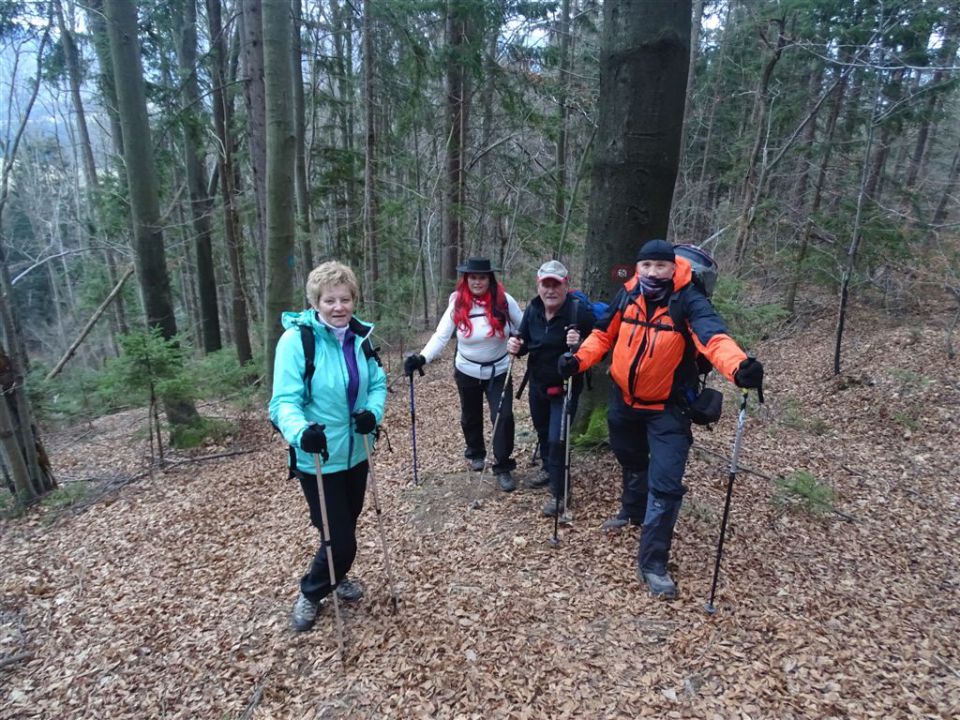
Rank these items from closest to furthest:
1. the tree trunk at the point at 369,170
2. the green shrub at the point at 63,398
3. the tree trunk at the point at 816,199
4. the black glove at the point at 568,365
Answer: the black glove at the point at 568,365, the green shrub at the point at 63,398, the tree trunk at the point at 369,170, the tree trunk at the point at 816,199

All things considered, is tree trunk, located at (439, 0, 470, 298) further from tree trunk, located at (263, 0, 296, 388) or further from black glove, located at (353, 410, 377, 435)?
black glove, located at (353, 410, 377, 435)

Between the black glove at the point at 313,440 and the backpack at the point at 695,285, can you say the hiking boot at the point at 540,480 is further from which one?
the black glove at the point at 313,440

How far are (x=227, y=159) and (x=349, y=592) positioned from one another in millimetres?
9962

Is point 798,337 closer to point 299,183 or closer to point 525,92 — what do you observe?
point 525,92

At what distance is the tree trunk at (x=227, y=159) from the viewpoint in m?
10.8

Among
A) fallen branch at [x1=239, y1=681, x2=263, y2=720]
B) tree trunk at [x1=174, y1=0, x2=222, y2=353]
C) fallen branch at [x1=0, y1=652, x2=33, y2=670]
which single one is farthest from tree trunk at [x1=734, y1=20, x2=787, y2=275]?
fallen branch at [x1=0, y1=652, x2=33, y2=670]

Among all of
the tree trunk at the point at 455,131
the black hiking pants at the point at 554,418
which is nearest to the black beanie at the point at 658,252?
the black hiking pants at the point at 554,418

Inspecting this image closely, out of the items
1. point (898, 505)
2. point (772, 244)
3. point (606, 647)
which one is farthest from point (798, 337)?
point (606, 647)

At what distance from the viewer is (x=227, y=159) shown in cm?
1063

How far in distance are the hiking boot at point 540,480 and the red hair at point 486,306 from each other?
148 centimetres

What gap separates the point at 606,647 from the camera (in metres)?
3.27

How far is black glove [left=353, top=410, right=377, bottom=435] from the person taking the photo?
3.22 metres

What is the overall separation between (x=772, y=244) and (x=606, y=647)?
1357cm

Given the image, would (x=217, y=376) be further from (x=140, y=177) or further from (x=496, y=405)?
(x=496, y=405)
